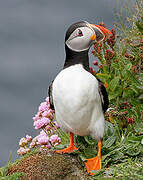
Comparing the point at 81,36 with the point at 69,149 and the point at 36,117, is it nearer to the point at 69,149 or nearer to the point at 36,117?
the point at 69,149

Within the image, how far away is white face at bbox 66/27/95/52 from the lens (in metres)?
4.10

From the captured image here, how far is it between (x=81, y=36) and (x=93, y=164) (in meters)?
1.64

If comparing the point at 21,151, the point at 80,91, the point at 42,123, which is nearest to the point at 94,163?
the point at 80,91

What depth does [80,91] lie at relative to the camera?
3975mm

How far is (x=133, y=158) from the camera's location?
434cm

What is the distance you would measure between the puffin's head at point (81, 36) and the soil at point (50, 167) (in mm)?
1429

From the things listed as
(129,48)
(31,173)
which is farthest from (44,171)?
(129,48)

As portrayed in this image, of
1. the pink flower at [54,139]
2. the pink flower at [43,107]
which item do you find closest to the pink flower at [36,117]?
the pink flower at [43,107]

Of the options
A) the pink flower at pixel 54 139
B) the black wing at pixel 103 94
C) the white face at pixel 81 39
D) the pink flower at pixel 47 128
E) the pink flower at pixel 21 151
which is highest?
the white face at pixel 81 39

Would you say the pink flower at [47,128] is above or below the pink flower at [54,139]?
above

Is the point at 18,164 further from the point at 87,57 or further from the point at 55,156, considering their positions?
the point at 87,57

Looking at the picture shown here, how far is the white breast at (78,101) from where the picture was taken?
13.1 feet

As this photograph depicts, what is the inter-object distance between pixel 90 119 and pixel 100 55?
231 centimetres

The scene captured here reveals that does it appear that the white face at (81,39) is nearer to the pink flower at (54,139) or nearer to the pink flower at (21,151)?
the pink flower at (54,139)
